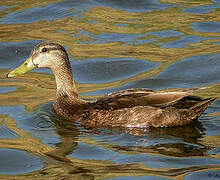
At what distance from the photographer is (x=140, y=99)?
387 inches

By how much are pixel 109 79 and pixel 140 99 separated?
2731mm

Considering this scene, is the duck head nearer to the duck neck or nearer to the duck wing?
the duck neck

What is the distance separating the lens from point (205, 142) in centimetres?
908

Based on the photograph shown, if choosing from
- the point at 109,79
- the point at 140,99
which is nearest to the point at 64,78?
the point at 140,99

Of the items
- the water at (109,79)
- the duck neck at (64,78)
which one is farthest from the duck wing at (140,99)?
the duck neck at (64,78)

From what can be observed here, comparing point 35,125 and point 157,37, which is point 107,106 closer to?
point 35,125

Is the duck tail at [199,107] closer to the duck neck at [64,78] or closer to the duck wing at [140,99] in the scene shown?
the duck wing at [140,99]

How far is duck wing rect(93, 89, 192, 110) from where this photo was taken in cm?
962

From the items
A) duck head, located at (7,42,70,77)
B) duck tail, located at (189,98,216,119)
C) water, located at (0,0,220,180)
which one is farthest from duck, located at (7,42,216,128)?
duck head, located at (7,42,70,77)

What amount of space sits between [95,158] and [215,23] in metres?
7.48

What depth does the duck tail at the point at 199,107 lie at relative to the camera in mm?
9691

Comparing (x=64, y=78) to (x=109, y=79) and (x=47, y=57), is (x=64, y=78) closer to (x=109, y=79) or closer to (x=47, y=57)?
(x=47, y=57)

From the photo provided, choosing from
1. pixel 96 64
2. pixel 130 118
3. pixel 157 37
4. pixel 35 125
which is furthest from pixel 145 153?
pixel 157 37

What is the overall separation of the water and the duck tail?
0.61 feet
